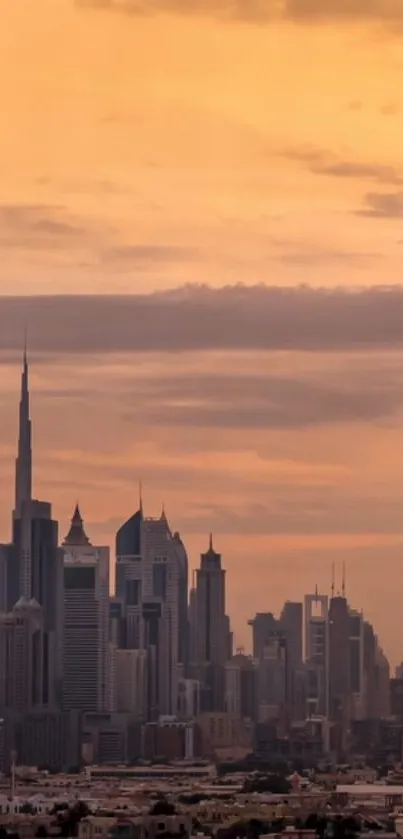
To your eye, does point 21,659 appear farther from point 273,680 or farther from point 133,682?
point 273,680

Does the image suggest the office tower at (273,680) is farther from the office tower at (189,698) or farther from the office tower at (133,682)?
the office tower at (133,682)

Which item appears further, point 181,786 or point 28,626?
point 28,626

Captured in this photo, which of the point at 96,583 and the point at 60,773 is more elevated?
the point at 96,583

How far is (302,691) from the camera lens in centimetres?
12700

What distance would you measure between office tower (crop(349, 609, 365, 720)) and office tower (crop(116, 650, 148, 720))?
781 cm

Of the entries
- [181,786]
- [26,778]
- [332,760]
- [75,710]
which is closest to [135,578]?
[75,710]

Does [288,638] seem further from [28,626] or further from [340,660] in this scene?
[28,626]

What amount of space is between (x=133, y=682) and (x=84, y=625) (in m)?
4.25

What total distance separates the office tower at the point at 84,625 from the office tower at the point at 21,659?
1133mm

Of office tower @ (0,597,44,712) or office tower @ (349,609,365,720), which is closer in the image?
office tower @ (0,597,44,712)

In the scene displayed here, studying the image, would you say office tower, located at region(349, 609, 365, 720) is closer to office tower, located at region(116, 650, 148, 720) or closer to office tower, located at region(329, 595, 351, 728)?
office tower, located at region(329, 595, 351, 728)

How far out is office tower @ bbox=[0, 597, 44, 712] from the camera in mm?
119688

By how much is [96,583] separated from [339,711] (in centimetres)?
1104

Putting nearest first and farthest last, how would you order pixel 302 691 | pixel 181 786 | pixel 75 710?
pixel 181 786 < pixel 75 710 < pixel 302 691
